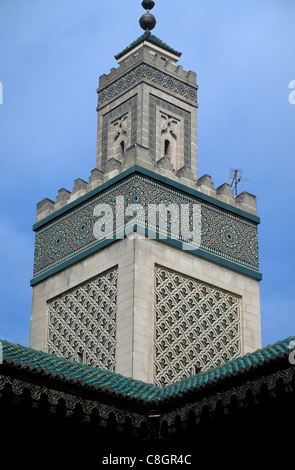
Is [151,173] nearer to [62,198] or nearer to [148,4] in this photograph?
[62,198]

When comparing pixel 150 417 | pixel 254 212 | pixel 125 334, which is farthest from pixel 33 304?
pixel 150 417

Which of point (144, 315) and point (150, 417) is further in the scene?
point (144, 315)

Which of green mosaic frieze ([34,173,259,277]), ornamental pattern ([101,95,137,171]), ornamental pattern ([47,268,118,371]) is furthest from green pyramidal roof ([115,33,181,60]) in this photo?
ornamental pattern ([47,268,118,371])

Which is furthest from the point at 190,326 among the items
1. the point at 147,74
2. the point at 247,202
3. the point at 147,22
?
the point at 147,22

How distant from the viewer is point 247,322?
48.9 feet

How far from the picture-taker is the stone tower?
45.2 feet

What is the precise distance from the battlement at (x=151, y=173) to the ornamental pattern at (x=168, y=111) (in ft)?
1.35

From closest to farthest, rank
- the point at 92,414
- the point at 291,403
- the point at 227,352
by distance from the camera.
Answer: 1. the point at 291,403
2. the point at 92,414
3. the point at 227,352

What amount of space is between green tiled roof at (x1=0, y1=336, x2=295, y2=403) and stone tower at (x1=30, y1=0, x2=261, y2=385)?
2.20m

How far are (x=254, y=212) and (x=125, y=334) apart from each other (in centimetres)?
356

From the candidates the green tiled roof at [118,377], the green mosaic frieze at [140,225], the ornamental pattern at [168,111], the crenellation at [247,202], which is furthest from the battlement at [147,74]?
the green tiled roof at [118,377]

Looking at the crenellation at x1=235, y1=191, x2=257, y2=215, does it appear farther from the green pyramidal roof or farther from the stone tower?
the green pyramidal roof

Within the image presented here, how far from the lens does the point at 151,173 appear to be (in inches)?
575
